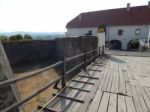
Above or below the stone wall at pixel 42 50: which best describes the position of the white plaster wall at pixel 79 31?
above

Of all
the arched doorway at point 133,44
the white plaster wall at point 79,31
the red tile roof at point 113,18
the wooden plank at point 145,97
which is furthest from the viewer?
the white plaster wall at point 79,31

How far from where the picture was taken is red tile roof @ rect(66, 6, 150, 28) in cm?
2644

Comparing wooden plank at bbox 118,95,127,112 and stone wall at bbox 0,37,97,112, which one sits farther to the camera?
stone wall at bbox 0,37,97,112

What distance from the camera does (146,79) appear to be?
5.05 meters

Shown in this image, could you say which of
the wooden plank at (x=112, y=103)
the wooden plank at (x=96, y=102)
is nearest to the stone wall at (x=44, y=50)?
the wooden plank at (x=96, y=102)

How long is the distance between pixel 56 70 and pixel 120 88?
6767 mm

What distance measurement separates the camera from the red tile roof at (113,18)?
26.4 meters

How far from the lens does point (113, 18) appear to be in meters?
29.1

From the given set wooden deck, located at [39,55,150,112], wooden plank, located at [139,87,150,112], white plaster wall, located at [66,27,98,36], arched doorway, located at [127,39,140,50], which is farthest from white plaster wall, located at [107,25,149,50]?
wooden plank, located at [139,87,150,112]

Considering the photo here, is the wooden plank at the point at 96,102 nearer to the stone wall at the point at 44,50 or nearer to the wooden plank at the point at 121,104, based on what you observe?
the wooden plank at the point at 121,104

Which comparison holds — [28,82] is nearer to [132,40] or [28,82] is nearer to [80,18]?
[132,40]

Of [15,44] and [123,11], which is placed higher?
[123,11]

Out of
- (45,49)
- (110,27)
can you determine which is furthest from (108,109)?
(110,27)

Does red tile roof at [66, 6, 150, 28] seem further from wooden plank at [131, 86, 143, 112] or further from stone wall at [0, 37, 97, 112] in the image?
wooden plank at [131, 86, 143, 112]
